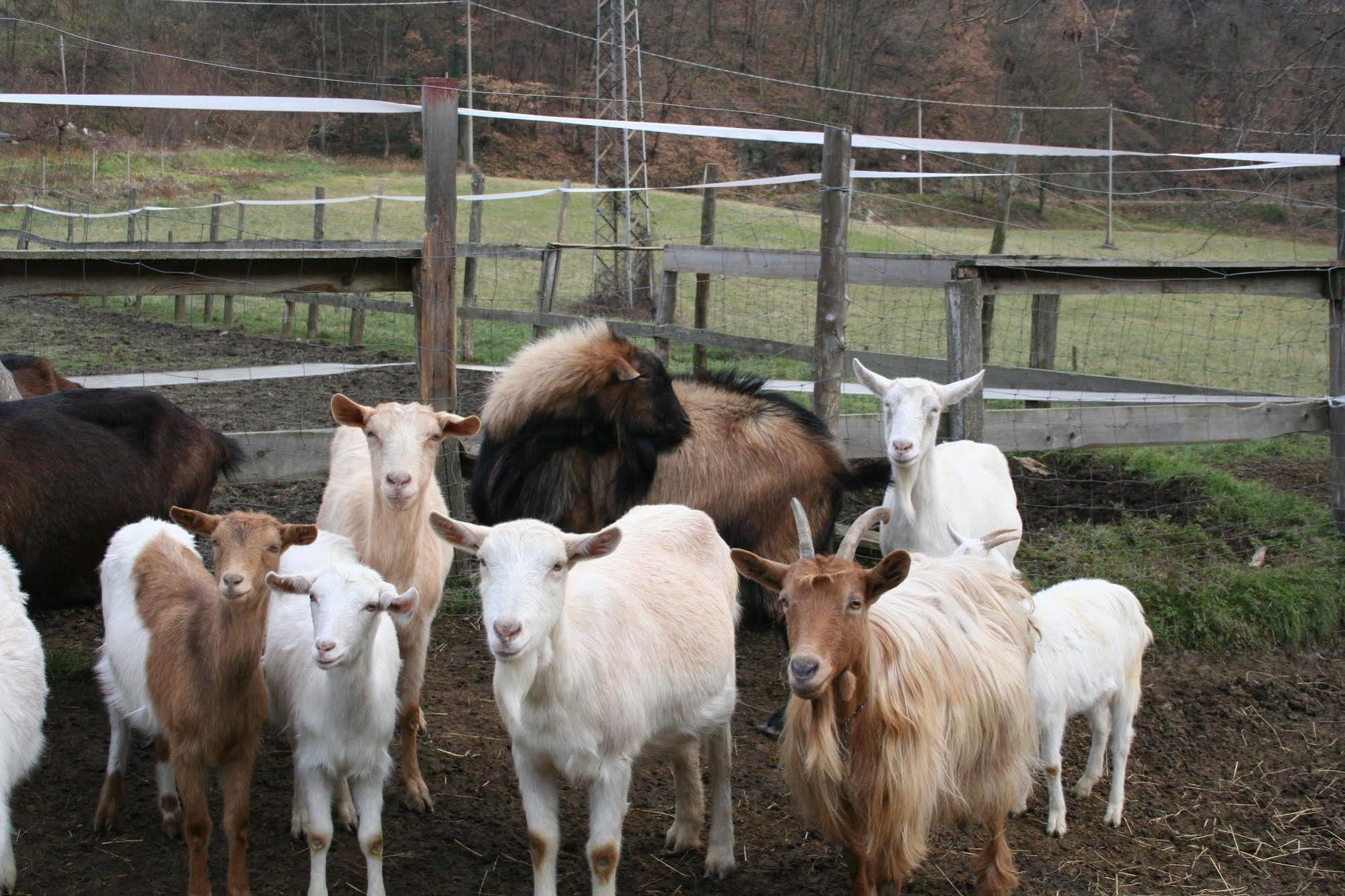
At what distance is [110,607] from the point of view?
183 inches

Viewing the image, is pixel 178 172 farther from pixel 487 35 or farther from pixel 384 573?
pixel 384 573

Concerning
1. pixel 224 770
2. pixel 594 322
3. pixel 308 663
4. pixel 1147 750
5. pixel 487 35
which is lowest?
pixel 1147 750

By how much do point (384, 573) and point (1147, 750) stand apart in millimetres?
3747

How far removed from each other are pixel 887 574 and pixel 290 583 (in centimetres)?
199

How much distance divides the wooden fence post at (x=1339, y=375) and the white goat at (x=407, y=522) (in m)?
6.01

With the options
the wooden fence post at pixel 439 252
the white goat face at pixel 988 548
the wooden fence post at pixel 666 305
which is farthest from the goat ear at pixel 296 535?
the wooden fence post at pixel 666 305

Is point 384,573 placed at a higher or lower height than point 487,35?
lower

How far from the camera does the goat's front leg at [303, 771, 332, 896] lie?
397 cm

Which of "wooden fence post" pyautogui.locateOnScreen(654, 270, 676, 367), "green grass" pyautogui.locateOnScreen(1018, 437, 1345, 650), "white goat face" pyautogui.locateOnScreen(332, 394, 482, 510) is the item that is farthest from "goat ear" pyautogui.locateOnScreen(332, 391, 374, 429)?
"wooden fence post" pyautogui.locateOnScreen(654, 270, 676, 367)

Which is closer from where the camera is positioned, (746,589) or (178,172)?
(746,589)

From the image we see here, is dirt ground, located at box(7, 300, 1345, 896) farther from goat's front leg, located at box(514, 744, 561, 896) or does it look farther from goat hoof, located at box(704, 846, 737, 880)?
goat's front leg, located at box(514, 744, 561, 896)

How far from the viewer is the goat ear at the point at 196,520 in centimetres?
416

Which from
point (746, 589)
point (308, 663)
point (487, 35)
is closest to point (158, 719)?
point (308, 663)

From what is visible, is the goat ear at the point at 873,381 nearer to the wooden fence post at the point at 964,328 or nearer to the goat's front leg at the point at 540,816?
the wooden fence post at the point at 964,328
